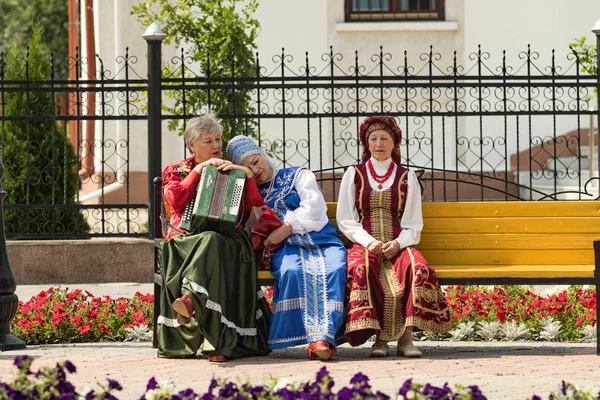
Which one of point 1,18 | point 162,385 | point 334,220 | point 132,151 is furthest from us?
point 1,18

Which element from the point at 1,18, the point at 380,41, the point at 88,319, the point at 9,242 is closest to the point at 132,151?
the point at 380,41

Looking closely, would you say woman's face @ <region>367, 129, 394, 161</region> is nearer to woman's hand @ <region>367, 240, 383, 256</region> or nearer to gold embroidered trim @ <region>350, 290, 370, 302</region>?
woman's hand @ <region>367, 240, 383, 256</region>

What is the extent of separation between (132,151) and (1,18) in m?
25.8

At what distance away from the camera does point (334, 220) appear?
300 inches

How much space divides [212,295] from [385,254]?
3.30 ft

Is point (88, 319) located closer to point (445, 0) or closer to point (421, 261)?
point (421, 261)

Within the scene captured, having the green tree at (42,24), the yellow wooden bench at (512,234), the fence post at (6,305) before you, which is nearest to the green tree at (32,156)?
the fence post at (6,305)

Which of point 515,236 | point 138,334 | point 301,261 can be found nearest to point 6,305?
point 138,334

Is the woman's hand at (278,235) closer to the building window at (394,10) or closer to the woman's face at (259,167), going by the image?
the woman's face at (259,167)

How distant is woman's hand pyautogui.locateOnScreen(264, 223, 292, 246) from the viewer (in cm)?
714

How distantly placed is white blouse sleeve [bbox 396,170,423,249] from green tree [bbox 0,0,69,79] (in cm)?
3325

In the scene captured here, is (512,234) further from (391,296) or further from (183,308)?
(183,308)

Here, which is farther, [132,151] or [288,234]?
[132,151]

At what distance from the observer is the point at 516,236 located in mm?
7652
